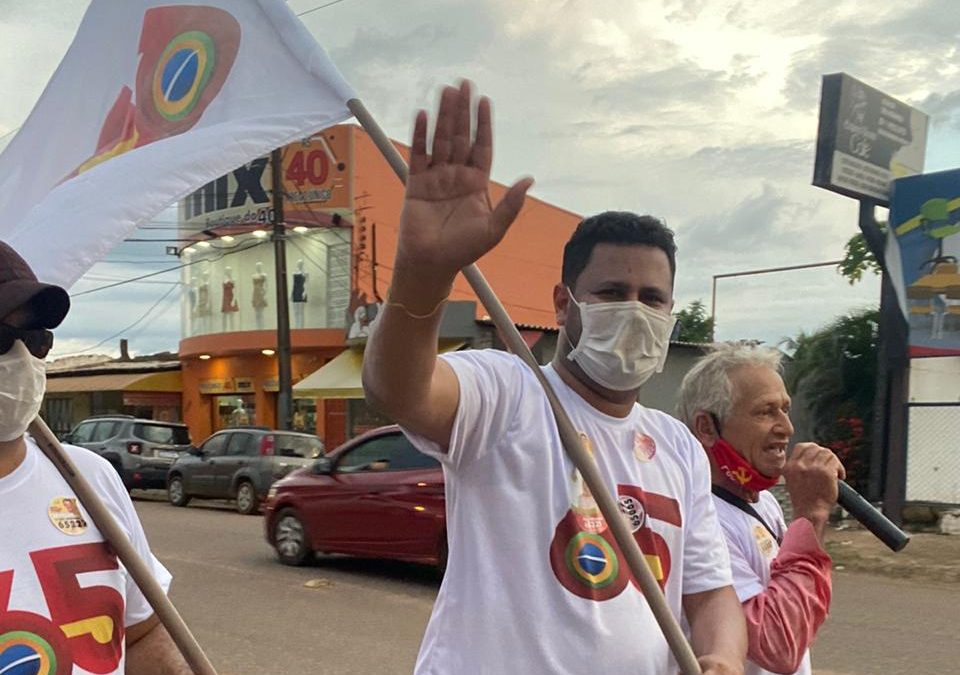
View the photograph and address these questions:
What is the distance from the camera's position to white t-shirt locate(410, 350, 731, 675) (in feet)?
6.14

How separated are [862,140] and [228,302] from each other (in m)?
21.0

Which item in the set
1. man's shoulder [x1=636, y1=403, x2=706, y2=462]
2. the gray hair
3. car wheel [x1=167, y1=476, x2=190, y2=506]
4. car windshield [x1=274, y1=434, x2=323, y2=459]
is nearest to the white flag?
man's shoulder [x1=636, y1=403, x2=706, y2=462]

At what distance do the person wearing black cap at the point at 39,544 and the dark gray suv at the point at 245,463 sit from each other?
46.8 ft

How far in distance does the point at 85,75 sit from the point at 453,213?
1595mm

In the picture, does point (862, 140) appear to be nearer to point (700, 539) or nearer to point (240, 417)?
point (700, 539)

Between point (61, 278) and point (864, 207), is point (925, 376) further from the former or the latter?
point (61, 278)

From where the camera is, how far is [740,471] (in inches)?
102

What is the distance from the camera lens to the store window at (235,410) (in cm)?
3003

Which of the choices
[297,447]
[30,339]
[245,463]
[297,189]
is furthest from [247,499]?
[30,339]

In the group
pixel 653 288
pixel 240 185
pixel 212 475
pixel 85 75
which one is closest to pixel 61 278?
pixel 85 75

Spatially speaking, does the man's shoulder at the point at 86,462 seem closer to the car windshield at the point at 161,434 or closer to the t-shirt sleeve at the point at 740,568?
the t-shirt sleeve at the point at 740,568

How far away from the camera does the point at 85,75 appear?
2.62 m

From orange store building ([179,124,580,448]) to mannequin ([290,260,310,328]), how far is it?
0.13ft

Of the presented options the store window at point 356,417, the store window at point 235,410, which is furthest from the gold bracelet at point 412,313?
the store window at point 235,410
